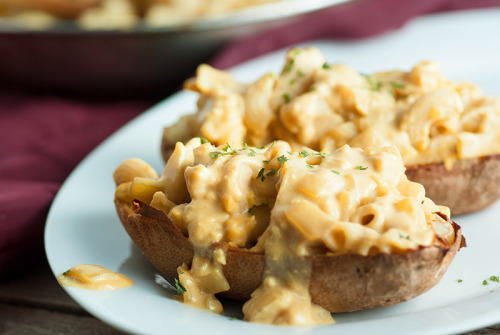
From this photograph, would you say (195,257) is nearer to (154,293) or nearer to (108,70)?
(154,293)

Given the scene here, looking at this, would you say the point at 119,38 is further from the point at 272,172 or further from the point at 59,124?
the point at 272,172

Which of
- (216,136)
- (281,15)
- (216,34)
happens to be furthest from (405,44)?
(216,136)

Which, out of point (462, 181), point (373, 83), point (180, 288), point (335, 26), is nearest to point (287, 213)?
point (180, 288)

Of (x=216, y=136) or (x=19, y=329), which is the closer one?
(x=19, y=329)

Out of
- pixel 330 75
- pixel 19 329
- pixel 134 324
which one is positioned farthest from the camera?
pixel 330 75

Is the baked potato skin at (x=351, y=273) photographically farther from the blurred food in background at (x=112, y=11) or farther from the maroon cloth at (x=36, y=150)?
the blurred food in background at (x=112, y=11)

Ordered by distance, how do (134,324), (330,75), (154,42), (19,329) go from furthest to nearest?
(154,42)
(330,75)
(19,329)
(134,324)
